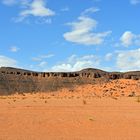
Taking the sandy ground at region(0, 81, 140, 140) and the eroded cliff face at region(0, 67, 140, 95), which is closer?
the sandy ground at region(0, 81, 140, 140)

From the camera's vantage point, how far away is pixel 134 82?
79125mm

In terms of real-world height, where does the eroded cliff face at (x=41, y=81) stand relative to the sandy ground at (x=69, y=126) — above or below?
above

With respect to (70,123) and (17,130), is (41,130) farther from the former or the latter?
(70,123)

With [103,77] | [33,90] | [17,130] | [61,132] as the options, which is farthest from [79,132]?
[103,77]

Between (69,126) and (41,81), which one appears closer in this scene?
(69,126)

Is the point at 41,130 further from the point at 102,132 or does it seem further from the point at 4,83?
the point at 4,83

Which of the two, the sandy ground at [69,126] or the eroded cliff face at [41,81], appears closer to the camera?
Answer: the sandy ground at [69,126]

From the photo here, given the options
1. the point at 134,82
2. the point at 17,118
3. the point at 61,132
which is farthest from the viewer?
the point at 134,82

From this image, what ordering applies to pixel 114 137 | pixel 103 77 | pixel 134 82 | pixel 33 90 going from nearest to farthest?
pixel 114 137 → pixel 33 90 → pixel 134 82 → pixel 103 77

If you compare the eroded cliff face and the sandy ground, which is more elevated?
the eroded cliff face

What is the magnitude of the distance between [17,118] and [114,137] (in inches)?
280

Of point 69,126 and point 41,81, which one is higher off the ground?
point 41,81

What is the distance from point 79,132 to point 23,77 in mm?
63387

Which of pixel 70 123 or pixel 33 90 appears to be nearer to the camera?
pixel 70 123
